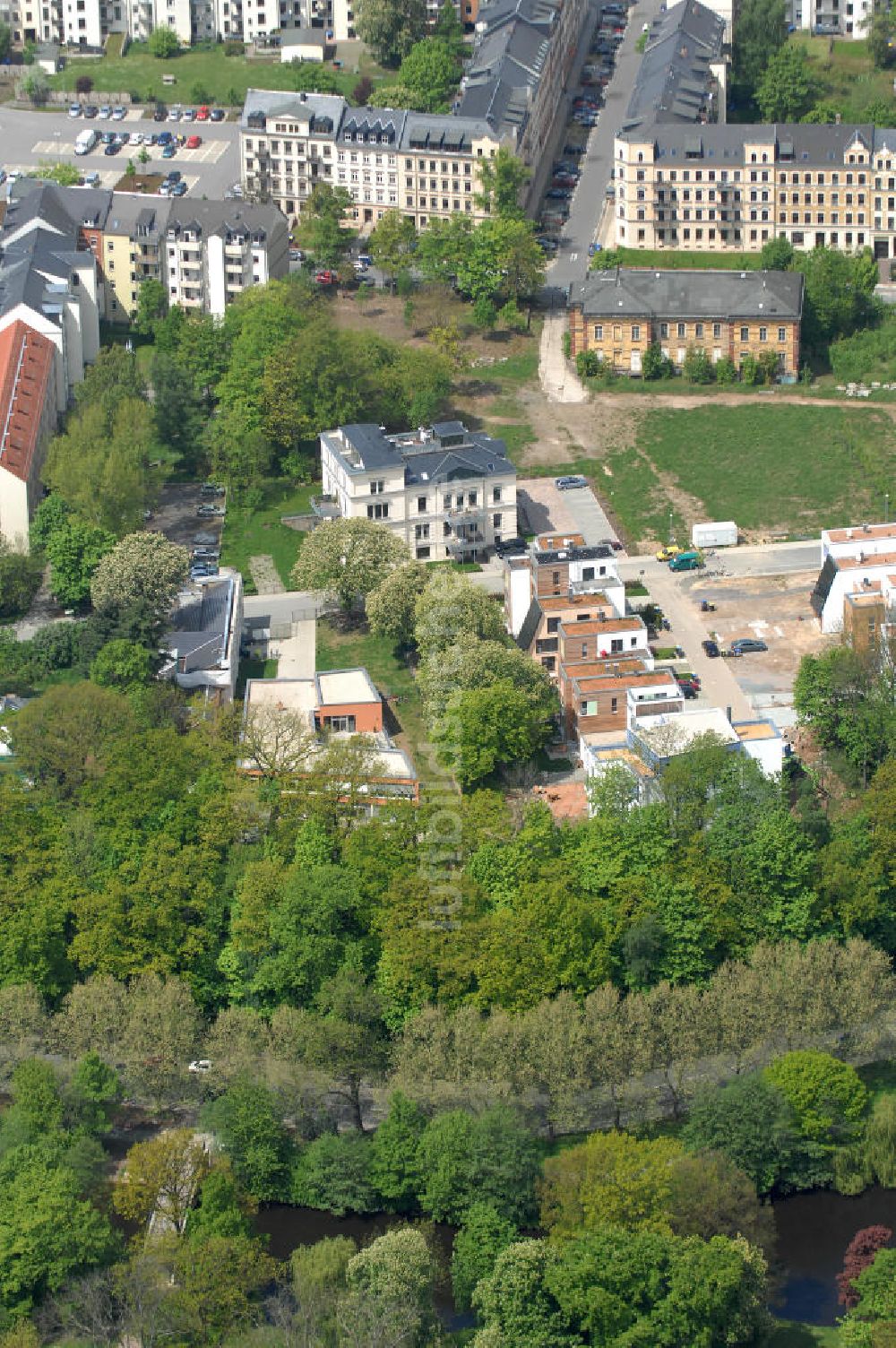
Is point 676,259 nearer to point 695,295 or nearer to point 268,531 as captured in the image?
point 695,295

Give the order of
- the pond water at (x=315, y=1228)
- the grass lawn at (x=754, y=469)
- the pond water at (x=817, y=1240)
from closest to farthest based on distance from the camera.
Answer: the pond water at (x=817, y=1240)
the pond water at (x=315, y=1228)
the grass lawn at (x=754, y=469)

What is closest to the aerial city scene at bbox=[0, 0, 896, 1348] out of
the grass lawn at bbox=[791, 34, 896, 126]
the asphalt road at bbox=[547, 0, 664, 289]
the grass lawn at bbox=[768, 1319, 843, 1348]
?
the grass lawn at bbox=[768, 1319, 843, 1348]

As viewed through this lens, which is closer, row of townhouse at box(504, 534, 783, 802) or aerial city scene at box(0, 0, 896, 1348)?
aerial city scene at box(0, 0, 896, 1348)

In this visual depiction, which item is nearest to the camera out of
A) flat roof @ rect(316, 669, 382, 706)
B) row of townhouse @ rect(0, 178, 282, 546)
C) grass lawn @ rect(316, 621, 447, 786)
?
flat roof @ rect(316, 669, 382, 706)

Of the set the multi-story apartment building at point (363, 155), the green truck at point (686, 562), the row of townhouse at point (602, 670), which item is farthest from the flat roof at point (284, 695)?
the multi-story apartment building at point (363, 155)

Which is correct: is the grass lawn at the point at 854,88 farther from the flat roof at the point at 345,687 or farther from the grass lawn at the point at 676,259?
the flat roof at the point at 345,687

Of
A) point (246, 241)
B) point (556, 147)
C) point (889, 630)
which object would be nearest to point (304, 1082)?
point (889, 630)

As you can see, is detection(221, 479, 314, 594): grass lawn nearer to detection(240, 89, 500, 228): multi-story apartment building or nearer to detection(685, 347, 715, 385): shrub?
detection(685, 347, 715, 385): shrub
